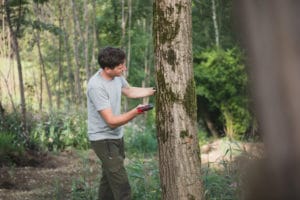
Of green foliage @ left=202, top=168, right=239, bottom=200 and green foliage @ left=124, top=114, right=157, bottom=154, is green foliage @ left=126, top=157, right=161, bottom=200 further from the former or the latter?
green foliage @ left=124, top=114, right=157, bottom=154

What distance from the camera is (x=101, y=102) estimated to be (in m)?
4.41

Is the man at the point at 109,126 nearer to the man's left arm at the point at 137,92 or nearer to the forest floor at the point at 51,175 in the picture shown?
the man's left arm at the point at 137,92

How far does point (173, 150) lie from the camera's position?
3.27 metres

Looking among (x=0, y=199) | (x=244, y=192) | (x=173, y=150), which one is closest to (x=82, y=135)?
(x=0, y=199)

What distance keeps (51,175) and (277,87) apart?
7212 millimetres

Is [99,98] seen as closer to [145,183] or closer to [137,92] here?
[137,92]

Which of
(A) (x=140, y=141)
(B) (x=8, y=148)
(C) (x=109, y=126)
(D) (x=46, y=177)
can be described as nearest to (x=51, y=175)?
(D) (x=46, y=177)

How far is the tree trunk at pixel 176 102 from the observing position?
3.11m

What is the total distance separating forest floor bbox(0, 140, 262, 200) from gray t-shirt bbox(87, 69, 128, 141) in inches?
37.2

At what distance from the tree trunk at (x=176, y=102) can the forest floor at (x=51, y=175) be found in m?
1.68

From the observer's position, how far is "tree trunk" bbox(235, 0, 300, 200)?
1.69 feet

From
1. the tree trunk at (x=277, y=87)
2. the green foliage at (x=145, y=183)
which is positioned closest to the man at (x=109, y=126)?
the green foliage at (x=145, y=183)

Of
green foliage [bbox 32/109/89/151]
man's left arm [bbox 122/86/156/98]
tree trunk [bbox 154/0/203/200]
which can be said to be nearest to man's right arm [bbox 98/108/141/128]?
man's left arm [bbox 122/86/156/98]

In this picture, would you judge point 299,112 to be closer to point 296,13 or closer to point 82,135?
point 296,13
